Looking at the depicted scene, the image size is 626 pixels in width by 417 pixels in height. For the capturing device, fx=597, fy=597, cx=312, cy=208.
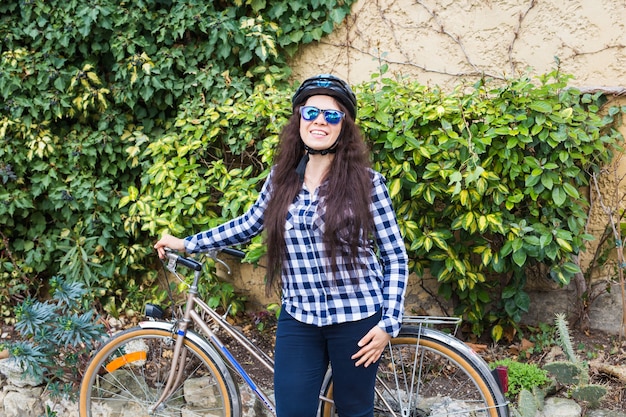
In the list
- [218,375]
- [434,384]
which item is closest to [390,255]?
[218,375]

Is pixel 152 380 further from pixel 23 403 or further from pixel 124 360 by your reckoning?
pixel 23 403

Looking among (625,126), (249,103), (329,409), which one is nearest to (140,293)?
(249,103)

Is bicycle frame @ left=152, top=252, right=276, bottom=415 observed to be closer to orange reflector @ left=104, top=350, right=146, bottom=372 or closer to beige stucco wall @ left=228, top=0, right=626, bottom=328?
orange reflector @ left=104, top=350, right=146, bottom=372

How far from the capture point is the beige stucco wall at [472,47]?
3332 millimetres

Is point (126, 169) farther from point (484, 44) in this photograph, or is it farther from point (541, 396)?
point (541, 396)

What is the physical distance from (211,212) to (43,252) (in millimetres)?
1495

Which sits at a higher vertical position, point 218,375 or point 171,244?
point 171,244

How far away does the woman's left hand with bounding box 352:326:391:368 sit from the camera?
6.91ft

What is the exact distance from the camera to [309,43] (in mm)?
3955

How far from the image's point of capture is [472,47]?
3.60 m

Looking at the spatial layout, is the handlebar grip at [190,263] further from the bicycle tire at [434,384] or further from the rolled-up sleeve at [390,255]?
the rolled-up sleeve at [390,255]

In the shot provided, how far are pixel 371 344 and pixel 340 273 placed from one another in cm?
27

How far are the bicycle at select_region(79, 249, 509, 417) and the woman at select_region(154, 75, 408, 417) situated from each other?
0.92 ft

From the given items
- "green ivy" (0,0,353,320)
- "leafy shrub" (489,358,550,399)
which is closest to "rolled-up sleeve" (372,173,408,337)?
"leafy shrub" (489,358,550,399)
